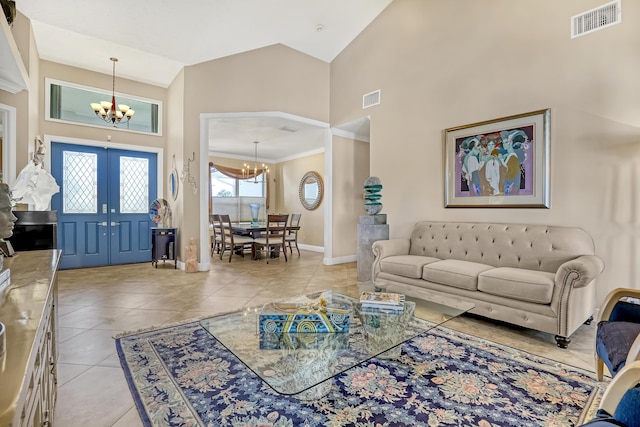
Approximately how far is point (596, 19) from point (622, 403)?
357cm

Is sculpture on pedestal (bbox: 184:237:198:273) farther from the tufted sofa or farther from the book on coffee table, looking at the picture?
the book on coffee table

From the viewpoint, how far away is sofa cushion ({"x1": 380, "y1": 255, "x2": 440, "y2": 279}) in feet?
11.0

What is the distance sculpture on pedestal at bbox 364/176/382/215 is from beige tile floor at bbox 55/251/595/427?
1.08 meters

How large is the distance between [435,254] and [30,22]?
5807 millimetres

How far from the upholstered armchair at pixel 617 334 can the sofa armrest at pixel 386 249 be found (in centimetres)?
214

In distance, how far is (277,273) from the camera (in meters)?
5.08

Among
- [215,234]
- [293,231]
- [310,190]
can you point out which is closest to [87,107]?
[215,234]

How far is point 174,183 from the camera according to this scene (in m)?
5.55

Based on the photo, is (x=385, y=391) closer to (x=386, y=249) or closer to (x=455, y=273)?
(x=455, y=273)

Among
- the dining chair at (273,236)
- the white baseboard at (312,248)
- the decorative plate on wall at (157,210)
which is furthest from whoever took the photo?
the white baseboard at (312,248)

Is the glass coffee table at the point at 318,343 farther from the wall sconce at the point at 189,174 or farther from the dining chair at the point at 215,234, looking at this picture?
the dining chair at the point at 215,234

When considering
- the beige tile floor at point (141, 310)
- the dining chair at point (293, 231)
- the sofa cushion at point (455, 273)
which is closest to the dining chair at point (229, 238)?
the beige tile floor at point (141, 310)

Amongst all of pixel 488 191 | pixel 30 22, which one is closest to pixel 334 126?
pixel 488 191

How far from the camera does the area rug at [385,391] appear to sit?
5.24ft
